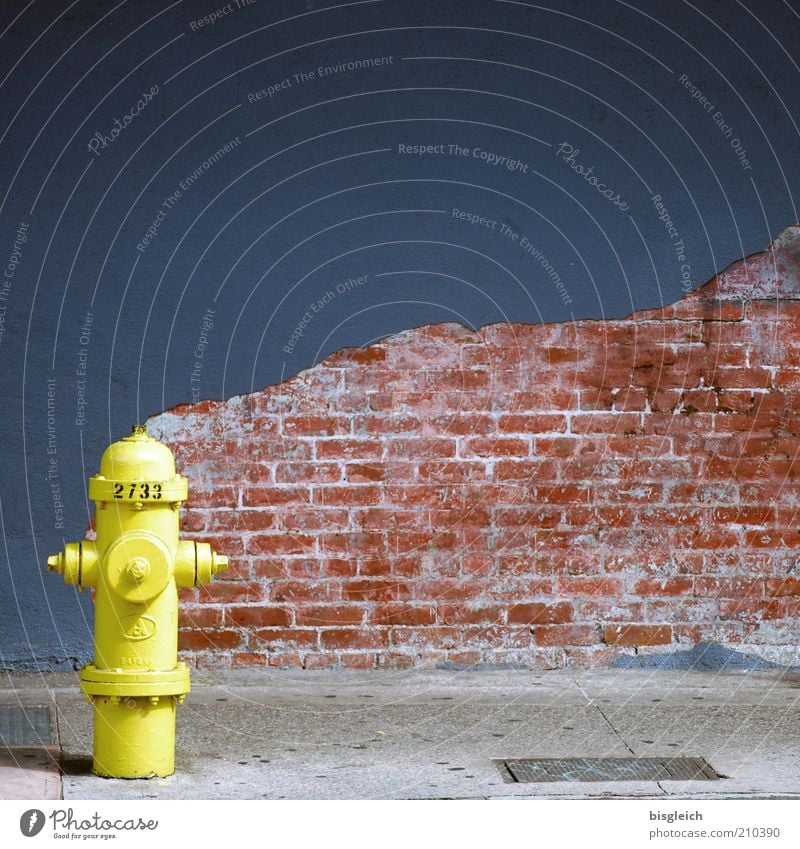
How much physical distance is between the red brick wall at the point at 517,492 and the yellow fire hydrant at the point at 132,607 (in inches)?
56.6

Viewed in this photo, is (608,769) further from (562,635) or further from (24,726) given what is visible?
(24,726)

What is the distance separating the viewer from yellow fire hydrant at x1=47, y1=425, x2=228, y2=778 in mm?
3979

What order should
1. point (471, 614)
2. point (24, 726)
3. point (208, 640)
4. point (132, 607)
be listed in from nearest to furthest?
1. point (132, 607)
2. point (24, 726)
3. point (208, 640)
4. point (471, 614)

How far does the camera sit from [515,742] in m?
4.54

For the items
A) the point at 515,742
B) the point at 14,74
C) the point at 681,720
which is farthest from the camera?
the point at 14,74

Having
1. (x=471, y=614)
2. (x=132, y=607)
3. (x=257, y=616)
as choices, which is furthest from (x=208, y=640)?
(x=132, y=607)

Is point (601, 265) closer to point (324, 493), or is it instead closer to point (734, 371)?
point (734, 371)

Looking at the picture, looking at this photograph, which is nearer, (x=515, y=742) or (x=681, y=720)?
(x=515, y=742)

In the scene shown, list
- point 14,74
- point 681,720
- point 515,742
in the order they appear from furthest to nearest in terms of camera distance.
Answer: point 14,74 < point 681,720 < point 515,742

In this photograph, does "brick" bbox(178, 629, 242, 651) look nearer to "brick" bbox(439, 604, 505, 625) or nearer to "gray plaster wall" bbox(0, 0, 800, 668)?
"gray plaster wall" bbox(0, 0, 800, 668)

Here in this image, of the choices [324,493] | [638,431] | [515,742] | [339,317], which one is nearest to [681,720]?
[515,742]

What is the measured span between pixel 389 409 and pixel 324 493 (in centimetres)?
44

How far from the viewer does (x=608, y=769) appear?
424 centimetres

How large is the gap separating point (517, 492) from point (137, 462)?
205 centimetres
